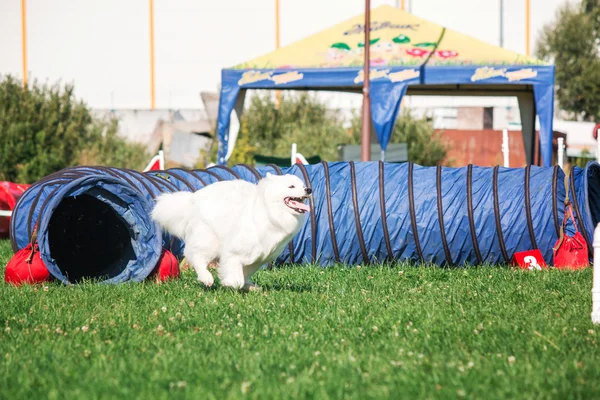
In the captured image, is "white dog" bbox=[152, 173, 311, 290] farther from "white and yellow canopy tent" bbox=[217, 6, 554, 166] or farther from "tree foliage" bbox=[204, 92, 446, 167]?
"tree foliage" bbox=[204, 92, 446, 167]

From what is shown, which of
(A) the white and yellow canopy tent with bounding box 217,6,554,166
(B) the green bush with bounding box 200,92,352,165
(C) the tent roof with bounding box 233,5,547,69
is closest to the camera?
(A) the white and yellow canopy tent with bounding box 217,6,554,166

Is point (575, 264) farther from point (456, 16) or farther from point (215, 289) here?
point (456, 16)

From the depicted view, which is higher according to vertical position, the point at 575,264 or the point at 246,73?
the point at 246,73

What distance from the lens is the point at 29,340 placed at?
4871mm

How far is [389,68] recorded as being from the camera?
13922 mm

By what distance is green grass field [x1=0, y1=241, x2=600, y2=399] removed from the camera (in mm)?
3762

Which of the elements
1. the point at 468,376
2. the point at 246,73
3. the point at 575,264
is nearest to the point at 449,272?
the point at 575,264

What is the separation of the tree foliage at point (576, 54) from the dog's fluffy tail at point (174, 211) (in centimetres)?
2097

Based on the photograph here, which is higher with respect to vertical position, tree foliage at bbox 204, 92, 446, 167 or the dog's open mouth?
tree foliage at bbox 204, 92, 446, 167

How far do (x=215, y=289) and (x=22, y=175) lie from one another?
1393cm

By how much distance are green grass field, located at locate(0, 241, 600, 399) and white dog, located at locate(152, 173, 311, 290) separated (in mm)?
279

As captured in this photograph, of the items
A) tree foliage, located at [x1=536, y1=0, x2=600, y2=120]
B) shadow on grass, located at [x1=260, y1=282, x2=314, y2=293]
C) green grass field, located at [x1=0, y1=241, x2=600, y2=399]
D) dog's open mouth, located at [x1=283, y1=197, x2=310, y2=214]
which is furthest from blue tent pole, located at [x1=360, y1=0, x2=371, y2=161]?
tree foliage, located at [x1=536, y1=0, x2=600, y2=120]

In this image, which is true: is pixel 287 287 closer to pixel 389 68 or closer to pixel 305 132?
pixel 389 68

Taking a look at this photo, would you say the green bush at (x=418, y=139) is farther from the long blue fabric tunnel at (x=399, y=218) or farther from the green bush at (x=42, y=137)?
the long blue fabric tunnel at (x=399, y=218)
